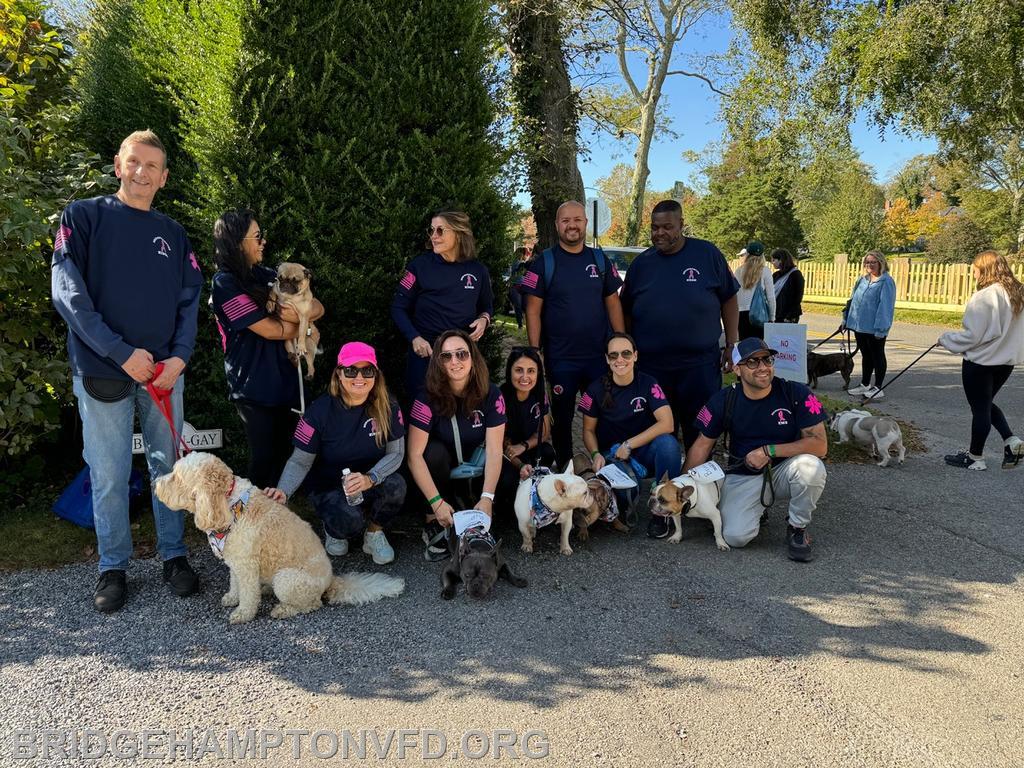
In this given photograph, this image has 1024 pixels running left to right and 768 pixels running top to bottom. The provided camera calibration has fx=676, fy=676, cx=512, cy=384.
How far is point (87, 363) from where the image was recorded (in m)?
3.47

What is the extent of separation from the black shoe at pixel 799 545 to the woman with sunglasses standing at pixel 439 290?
8.03 ft

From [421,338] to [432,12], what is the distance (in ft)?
7.96

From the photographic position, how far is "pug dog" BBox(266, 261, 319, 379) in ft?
13.6

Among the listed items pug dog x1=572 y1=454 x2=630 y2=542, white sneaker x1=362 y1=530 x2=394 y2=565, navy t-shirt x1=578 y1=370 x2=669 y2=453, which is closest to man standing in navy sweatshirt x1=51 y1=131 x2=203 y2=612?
white sneaker x1=362 y1=530 x2=394 y2=565

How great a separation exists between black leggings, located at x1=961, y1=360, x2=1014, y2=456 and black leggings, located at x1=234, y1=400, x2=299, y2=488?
5856 mm

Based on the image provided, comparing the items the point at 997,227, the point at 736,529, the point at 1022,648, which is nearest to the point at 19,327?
the point at 736,529

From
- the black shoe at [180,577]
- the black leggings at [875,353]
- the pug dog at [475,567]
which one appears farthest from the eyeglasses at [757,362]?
the black leggings at [875,353]

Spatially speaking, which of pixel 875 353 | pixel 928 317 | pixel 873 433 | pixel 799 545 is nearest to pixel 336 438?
pixel 799 545

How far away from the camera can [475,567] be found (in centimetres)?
371

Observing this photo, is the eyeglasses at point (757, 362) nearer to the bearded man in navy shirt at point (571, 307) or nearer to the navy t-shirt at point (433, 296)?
the bearded man in navy shirt at point (571, 307)

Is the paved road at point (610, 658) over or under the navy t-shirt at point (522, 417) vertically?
under

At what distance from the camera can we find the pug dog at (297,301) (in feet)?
13.6

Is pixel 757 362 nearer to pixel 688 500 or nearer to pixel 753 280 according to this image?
pixel 688 500

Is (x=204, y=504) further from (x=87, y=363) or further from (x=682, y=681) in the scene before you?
(x=682, y=681)
